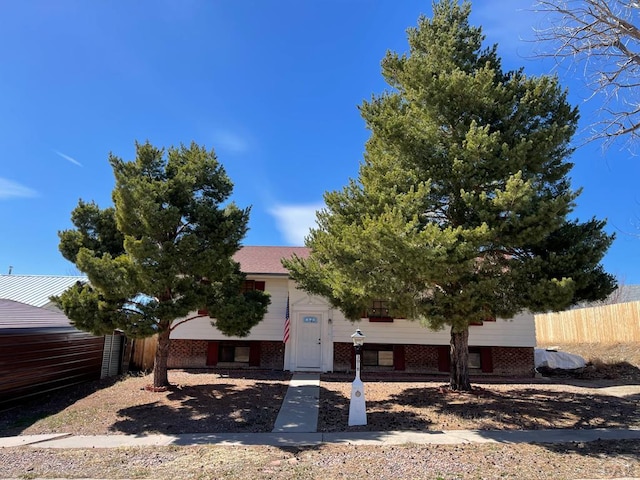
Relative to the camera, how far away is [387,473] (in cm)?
569

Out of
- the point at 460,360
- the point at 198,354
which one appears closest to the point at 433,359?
the point at 460,360

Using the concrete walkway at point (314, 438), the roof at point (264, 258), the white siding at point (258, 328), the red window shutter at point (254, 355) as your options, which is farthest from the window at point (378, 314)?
the concrete walkway at point (314, 438)

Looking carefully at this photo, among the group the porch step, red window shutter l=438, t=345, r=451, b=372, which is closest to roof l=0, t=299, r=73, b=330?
the porch step

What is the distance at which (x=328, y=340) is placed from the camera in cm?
1653

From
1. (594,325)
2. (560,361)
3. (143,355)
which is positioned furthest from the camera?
(594,325)

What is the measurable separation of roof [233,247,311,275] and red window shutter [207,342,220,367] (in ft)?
11.0

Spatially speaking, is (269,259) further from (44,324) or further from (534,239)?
(534,239)

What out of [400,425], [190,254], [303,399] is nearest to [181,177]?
[190,254]

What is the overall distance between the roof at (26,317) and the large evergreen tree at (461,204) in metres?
8.44

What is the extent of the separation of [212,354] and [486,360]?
36.5ft

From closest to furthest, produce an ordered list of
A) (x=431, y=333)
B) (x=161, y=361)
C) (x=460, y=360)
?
(x=460, y=360) → (x=161, y=361) → (x=431, y=333)

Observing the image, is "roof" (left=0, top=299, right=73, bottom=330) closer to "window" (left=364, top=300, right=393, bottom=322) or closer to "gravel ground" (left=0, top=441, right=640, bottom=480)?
"gravel ground" (left=0, top=441, right=640, bottom=480)

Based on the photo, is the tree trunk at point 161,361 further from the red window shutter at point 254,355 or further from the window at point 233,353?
the window at point 233,353

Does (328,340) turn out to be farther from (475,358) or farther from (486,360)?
(486,360)
